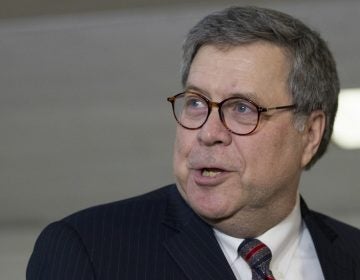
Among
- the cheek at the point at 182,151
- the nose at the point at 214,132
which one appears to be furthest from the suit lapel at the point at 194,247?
the nose at the point at 214,132

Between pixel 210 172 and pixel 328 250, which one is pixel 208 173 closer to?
pixel 210 172

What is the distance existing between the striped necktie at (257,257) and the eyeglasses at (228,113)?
28 cm

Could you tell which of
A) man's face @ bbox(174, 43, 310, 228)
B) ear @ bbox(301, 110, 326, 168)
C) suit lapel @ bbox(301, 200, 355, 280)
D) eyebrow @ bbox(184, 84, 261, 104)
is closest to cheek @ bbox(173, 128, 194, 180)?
man's face @ bbox(174, 43, 310, 228)

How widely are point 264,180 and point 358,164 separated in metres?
2.52

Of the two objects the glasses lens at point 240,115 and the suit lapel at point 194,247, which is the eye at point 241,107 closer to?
the glasses lens at point 240,115

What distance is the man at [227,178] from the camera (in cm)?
204

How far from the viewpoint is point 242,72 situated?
2.07 m

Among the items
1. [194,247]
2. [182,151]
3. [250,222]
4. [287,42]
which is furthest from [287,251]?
[287,42]

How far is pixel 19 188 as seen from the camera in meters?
4.74

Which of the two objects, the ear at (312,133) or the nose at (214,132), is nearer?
the nose at (214,132)

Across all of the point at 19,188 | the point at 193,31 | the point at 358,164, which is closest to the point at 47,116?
the point at 19,188

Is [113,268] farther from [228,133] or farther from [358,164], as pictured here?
[358,164]

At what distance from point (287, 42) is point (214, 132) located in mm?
316

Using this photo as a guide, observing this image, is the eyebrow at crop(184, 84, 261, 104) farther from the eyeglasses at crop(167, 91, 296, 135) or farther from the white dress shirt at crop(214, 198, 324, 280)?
the white dress shirt at crop(214, 198, 324, 280)
